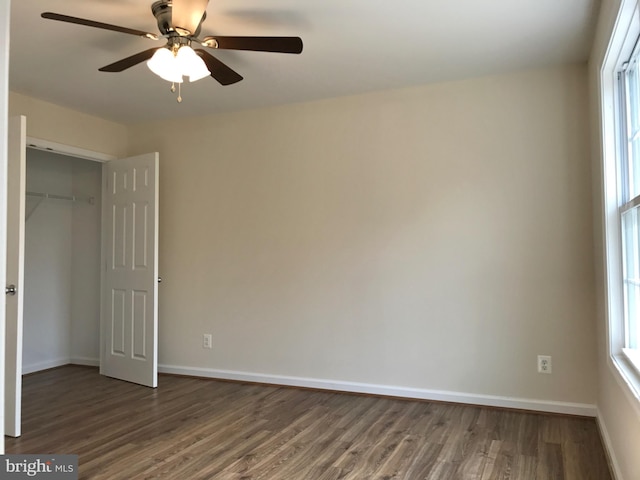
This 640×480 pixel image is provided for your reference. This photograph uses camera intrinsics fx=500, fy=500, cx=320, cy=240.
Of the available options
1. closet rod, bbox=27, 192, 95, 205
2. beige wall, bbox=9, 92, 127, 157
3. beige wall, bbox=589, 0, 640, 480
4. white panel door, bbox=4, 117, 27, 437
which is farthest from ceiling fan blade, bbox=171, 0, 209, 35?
closet rod, bbox=27, 192, 95, 205

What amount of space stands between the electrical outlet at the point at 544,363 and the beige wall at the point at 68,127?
4024 millimetres

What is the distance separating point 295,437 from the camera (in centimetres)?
294

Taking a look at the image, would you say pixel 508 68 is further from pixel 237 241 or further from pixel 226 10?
pixel 237 241

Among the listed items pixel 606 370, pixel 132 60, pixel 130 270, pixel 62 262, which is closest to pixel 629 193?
pixel 606 370

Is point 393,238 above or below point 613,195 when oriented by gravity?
below

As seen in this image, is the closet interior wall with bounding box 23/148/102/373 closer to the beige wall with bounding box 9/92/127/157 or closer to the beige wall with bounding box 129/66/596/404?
the beige wall with bounding box 9/92/127/157

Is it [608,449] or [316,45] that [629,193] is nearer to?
[608,449]

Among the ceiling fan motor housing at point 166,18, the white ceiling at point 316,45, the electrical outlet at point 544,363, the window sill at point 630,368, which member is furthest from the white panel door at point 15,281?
the electrical outlet at point 544,363

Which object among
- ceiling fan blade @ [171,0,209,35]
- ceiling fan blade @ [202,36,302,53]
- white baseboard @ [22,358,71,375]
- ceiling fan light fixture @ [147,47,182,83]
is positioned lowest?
white baseboard @ [22,358,71,375]

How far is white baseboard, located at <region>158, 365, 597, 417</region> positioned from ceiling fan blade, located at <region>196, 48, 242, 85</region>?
2.39 metres

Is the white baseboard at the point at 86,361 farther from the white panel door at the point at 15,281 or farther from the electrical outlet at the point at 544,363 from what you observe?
the electrical outlet at the point at 544,363

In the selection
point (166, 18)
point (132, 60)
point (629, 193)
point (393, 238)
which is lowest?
point (393, 238)

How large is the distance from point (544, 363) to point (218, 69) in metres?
2.75

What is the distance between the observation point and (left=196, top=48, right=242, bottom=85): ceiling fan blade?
8.37 feet
